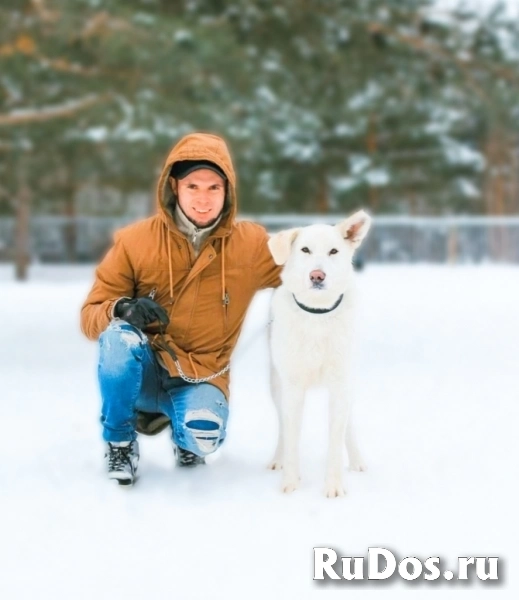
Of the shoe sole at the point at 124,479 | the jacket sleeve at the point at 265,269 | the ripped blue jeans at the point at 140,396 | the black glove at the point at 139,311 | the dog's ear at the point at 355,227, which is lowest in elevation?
the shoe sole at the point at 124,479

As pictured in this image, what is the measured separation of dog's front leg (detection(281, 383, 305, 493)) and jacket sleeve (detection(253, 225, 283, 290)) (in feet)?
1.27

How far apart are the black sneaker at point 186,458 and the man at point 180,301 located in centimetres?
8

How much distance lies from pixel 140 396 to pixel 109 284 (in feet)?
1.27

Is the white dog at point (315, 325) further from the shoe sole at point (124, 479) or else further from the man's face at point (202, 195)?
the shoe sole at point (124, 479)

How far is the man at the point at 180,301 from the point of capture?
8.56 feet

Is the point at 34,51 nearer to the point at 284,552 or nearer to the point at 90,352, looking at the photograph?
the point at 90,352

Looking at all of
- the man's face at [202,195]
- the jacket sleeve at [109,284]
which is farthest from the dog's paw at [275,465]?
the man's face at [202,195]

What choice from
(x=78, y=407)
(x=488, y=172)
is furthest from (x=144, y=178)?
(x=78, y=407)

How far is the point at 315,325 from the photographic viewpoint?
2492mm

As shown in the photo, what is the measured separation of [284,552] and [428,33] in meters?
6.87

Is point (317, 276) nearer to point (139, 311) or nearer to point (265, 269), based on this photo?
point (265, 269)

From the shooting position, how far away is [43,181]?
62.3 ft

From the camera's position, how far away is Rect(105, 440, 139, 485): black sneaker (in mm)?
2652

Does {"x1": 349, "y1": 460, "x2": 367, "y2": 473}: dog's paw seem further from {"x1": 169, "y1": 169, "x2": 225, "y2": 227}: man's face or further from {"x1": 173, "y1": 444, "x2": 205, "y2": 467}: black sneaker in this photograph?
{"x1": 169, "y1": 169, "x2": 225, "y2": 227}: man's face
